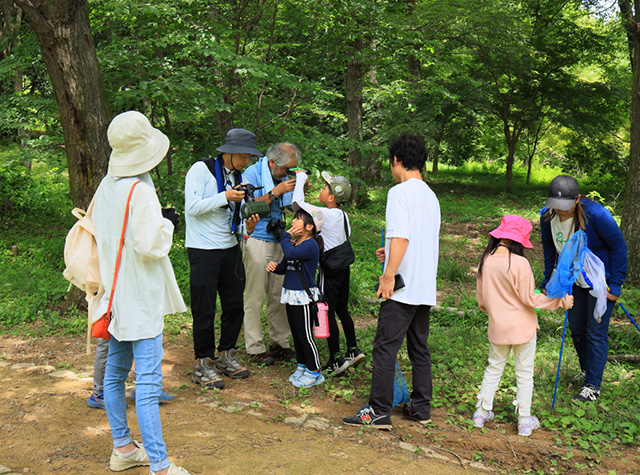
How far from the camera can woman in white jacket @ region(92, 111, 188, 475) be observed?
8.85 feet

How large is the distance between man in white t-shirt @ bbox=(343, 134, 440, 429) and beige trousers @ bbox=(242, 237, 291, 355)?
138 cm

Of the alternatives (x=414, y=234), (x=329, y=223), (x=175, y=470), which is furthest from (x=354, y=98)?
(x=175, y=470)

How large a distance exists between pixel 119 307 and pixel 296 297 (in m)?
1.75

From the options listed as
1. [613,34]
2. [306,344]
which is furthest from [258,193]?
[613,34]

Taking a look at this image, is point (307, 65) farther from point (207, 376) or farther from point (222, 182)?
point (207, 376)

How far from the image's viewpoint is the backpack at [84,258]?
116 inches

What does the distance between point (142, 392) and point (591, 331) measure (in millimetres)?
3387

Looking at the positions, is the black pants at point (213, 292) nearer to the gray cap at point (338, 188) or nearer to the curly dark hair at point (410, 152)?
the gray cap at point (338, 188)

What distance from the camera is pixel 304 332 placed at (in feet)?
14.1

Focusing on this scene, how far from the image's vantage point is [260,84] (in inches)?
298

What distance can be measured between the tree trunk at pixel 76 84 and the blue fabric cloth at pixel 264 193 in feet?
7.22

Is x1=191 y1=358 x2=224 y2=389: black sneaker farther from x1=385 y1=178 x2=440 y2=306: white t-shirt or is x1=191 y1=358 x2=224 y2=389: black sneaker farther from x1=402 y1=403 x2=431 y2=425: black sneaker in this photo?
x1=385 y1=178 x2=440 y2=306: white t-shirt

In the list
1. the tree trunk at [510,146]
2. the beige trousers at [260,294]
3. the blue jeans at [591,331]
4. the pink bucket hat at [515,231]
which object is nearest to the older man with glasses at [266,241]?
the beige trousers at [260,294]

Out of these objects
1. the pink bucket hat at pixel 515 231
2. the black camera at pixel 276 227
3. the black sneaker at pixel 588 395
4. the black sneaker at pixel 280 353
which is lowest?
the black sneaker at pixel 280 353
